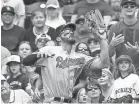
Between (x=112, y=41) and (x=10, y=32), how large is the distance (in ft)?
11.3

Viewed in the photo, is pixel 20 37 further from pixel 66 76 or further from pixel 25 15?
pixel 66 76

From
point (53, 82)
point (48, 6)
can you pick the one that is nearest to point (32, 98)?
point (53, 82)

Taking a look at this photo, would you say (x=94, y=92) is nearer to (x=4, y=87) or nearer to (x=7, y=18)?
(x=4, y=87)

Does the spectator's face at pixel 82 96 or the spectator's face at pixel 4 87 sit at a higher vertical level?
the spectator's face at pixel 4 87

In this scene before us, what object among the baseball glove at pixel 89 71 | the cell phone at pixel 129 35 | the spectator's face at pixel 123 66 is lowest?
the baseball glove at pixel 89 71

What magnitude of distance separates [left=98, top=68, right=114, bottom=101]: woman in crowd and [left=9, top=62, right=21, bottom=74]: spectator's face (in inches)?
74.6

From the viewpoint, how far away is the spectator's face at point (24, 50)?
45.6ft

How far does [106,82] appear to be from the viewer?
40.2 feet

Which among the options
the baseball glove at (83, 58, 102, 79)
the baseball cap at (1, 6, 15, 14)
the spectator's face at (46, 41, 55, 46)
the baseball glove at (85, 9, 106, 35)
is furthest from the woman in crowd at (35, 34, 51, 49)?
the baseball glove at (85, 9, 106, 35)

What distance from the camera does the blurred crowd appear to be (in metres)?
11.1

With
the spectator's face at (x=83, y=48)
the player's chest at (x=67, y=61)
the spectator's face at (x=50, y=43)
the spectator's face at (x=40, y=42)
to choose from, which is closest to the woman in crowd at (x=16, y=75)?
the spectator's face at (x=40, y=42)

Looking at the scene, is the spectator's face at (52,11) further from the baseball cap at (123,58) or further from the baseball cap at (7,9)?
the baseball cap at (123,58)

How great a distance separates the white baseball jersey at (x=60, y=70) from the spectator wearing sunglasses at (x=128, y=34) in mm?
1170

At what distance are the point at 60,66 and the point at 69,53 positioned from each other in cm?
29
